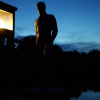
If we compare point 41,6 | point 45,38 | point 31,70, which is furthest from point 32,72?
point 41,6

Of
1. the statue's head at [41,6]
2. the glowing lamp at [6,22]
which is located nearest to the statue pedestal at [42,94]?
the statue's head at [41,6]

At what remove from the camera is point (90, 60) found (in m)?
27.6

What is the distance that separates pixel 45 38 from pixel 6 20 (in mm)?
4525

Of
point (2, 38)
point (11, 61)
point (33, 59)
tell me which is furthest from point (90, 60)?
point (2, 38)

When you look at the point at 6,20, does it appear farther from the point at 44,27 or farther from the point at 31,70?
the point at 31,70

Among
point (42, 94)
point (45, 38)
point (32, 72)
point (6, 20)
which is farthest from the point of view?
point (32, 72)

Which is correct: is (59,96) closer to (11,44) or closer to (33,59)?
(11,44)

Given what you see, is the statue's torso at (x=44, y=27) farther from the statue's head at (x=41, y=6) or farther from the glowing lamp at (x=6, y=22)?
the glowing lamp at (x=6, y=22)

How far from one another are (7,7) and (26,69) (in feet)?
22.6

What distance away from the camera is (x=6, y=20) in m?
7.62

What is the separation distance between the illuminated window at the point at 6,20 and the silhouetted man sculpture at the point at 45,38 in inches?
156

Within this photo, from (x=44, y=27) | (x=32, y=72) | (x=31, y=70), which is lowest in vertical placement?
(x=32, y=72)

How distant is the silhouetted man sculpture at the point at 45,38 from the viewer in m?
3.78

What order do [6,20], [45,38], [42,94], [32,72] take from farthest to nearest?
[32,72], [6,20], [45,38], [42,94]
